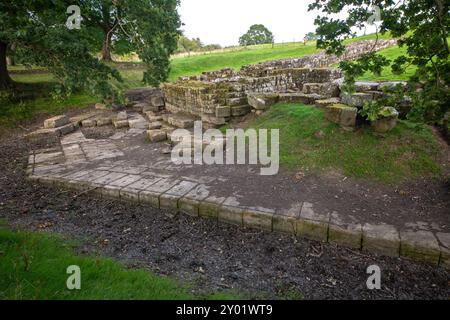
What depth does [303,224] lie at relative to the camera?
11.9 ft

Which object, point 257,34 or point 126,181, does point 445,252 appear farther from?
point 257,34

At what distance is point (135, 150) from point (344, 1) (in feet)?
18.7

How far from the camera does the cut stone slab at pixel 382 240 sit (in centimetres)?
321

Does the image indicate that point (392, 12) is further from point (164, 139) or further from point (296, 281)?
point (164, 139)

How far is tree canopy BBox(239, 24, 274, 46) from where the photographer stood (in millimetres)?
72875

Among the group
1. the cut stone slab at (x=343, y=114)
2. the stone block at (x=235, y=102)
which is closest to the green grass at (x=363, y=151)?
the cut stone slab at (x=343, y=114)

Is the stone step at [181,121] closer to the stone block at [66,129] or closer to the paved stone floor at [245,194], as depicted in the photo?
the paved stone floor at [245,194]

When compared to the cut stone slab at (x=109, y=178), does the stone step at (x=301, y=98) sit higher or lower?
higher

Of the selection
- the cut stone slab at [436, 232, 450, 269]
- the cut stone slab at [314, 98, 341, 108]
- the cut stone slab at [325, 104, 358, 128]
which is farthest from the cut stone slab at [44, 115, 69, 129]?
the cut stone slab at [436, 232, 450, 269]

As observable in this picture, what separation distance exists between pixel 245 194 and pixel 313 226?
1215mm

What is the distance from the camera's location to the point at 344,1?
3043 mm

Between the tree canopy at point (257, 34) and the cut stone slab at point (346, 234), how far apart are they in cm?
7599

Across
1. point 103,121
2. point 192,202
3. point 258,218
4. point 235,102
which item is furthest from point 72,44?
point 258,218

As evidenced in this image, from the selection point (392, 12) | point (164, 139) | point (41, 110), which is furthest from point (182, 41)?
point (392, 12)
